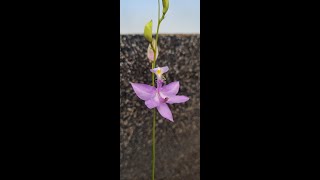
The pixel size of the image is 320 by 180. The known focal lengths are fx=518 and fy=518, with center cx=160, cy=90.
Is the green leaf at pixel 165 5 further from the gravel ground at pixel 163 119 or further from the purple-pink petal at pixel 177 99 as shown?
the purple-pink petal at pixel 177 99

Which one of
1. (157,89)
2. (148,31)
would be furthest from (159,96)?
(148,31)

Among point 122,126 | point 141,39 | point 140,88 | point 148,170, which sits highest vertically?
point 141,39

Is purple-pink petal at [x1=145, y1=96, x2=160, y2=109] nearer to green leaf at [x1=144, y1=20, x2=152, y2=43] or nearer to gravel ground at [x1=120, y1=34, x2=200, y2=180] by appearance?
gravel ground at [x1=120, y1=34, x2=200, y2=180]

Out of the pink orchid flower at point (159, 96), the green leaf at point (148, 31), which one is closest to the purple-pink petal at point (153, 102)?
the pink orchid flower at point (159, 96)

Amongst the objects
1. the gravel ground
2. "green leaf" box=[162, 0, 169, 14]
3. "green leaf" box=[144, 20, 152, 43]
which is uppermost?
"green leaf" box=[162, 0, 169, 14]

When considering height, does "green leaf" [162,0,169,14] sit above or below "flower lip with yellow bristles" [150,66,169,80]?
above

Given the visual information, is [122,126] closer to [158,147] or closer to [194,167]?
[158,147]

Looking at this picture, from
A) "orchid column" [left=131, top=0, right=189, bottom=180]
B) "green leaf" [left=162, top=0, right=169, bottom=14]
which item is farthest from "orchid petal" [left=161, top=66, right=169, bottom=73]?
"green leaf" [left=162, top=0, right=169, bottom=14]

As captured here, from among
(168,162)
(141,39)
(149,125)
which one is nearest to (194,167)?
(168,162)
